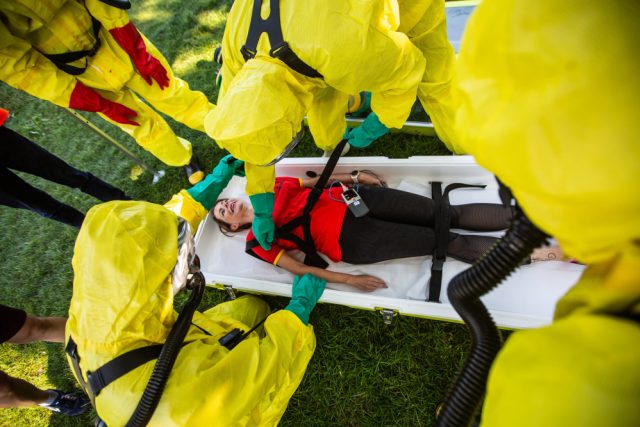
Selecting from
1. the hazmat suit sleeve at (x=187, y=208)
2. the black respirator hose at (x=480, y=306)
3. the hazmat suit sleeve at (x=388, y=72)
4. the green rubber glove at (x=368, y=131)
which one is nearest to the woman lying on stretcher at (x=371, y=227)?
the hazmat suit sleeve at (x=187, y=208)

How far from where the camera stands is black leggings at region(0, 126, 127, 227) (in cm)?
230

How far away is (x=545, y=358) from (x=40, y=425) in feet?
12.4

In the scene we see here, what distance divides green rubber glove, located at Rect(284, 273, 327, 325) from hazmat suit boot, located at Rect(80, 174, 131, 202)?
193 centimetres

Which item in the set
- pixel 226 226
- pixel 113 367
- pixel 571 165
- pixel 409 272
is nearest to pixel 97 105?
pixel 226 226

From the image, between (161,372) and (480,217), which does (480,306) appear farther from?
(480,217)

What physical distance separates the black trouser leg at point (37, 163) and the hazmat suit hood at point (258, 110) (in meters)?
1.83

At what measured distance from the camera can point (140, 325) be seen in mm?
1391

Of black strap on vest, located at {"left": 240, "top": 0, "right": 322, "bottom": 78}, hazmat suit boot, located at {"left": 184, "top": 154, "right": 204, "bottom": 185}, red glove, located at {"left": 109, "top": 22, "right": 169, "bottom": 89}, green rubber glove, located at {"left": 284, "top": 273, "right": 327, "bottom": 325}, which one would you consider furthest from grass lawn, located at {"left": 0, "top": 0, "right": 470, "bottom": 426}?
black strap on vest, located at {"left": 240, "top": 0, "right": 322, "bottom": 78}

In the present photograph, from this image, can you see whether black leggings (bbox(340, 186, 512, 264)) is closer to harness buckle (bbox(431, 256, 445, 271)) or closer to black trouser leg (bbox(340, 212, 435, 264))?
black trouser leg (bbox(340, 212, 435, 264))

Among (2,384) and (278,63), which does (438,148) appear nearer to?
(278,63)

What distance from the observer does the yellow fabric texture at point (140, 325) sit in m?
1.30

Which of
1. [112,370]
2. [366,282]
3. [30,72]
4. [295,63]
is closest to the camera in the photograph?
[112,370]

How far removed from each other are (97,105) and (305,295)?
2082mm

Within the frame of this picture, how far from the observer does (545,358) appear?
0.57m
